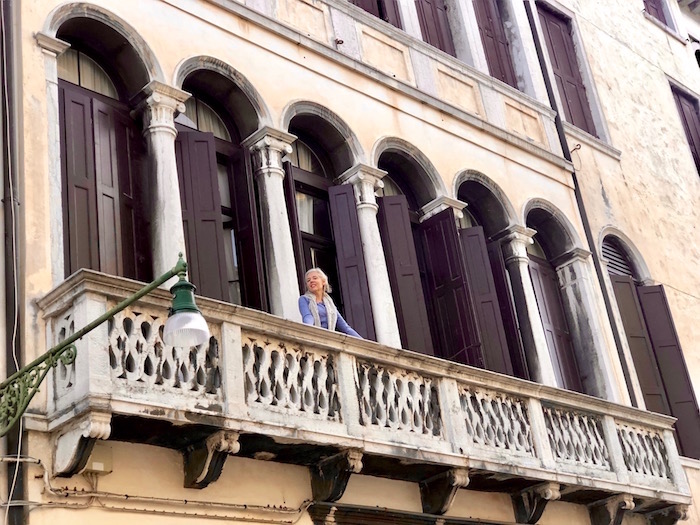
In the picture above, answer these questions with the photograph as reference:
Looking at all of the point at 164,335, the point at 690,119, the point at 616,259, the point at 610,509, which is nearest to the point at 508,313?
the point at 610,509

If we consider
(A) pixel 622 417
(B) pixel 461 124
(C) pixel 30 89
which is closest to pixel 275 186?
(C) pixel 30 89

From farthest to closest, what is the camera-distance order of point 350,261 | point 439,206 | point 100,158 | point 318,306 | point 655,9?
point 655,9 → point 439,206 → point 350,261 → point 318,306 → point 100,158

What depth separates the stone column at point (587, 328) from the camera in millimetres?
13750

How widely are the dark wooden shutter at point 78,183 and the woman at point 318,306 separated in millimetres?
1898

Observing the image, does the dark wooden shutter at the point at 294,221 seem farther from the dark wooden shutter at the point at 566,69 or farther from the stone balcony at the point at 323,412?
the dark wooden shutter at the point at 566,69

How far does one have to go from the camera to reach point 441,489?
10.3 m

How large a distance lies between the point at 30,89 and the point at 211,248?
2097 mm

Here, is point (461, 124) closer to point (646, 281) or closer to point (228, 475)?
point (646, 281)

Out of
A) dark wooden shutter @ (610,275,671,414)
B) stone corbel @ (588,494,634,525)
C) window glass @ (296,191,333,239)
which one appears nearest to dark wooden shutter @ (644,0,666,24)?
dark wooden shutter @ (610,275,671,414)

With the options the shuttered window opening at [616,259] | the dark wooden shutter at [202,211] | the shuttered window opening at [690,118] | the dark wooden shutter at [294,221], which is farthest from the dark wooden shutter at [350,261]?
the shuttered window opening at [690,118]

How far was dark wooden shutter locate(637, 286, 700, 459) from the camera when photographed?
1462 cm

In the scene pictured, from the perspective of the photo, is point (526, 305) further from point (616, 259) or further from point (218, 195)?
point (218, 195)

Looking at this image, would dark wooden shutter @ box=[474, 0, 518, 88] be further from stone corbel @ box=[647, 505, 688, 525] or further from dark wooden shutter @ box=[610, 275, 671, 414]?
stone corbel @ box=[647, 505, 688, 525]

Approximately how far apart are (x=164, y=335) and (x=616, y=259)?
34.7 ft
